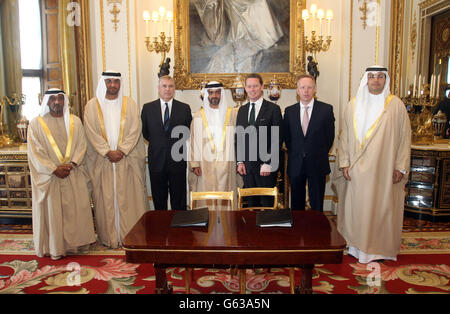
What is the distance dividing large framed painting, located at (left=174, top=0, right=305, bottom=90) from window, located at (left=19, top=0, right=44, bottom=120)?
86.5 inches

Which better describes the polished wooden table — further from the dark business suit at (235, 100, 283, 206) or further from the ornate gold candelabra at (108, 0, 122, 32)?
the ornate gold candelabra at (108, 0, 122, 32)

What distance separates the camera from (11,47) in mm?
5477

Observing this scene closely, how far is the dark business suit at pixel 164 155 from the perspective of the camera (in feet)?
13.6

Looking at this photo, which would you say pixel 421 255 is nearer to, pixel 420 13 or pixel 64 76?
pixel 420 13

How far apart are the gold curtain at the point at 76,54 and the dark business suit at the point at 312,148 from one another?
328 centimetres

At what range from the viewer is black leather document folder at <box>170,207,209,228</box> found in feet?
8.09

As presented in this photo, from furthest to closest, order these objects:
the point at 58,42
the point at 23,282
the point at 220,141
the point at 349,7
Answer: the point at 58,42, the point at 349,7, the point at 220,141, the point at 23,282

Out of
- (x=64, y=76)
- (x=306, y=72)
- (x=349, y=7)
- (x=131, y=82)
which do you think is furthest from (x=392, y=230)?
(x=64, y=76)

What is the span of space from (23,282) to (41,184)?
1.02 meters

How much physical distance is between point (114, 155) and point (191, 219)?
6.14 feet

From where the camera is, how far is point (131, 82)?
5.23m

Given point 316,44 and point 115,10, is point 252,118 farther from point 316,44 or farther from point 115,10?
point 115,10

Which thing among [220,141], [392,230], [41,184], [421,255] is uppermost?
[220,141]

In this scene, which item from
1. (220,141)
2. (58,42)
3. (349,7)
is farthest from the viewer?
(58,42)
